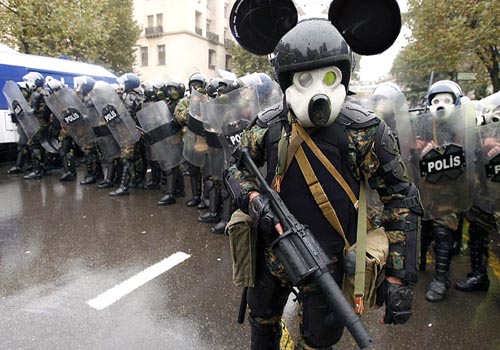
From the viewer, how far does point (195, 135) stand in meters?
5.51

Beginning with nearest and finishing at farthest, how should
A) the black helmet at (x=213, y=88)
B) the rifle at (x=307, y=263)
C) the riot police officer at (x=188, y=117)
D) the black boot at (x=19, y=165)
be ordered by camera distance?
the rifle at (x=307, y=263) < the black helmet at (x=213, y=88) < the riot police officer at (x=188, y=117) < the black boot at (x=19, y=165)

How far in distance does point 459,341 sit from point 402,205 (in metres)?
1.79

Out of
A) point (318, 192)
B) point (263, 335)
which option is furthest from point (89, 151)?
point (318, 192)

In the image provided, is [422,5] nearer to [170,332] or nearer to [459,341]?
[459,341]

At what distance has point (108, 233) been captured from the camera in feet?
16.4

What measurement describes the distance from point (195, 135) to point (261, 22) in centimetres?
365

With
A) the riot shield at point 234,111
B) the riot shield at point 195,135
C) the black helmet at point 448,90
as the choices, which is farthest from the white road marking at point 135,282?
the black helmet at point 448,90

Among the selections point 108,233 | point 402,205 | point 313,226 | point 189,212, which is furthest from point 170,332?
point 189,212

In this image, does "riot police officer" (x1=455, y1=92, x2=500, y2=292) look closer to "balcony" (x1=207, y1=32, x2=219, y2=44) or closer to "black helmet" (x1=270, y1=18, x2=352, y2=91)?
"black helmet" (x1=270, y1=18, x2=352, y2=91)

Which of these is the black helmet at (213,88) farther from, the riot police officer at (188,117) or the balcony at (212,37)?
the balcony at (212,37)

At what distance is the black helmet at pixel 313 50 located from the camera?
1.59 meters

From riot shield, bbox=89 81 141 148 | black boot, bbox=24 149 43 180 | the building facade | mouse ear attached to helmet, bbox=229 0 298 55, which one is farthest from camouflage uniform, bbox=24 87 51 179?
the building facade

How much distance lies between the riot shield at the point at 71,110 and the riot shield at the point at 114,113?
0.63 meters

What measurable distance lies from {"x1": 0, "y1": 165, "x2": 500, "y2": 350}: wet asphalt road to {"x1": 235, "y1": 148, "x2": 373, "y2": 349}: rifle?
1421mm
